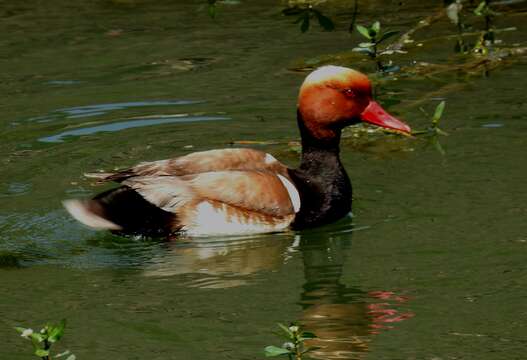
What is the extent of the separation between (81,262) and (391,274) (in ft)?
6.25

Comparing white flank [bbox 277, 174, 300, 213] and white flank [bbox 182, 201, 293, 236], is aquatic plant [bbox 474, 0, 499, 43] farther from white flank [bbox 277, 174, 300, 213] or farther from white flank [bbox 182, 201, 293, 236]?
white flank [bbox 182, 201, 293, 236]

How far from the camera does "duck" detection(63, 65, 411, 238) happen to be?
25.7ft

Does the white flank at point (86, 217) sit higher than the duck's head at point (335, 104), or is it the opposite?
the duck's head at point (335, 104)

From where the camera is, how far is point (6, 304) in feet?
21.9

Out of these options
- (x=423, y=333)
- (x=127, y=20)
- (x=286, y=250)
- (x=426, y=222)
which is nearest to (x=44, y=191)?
(x=286, y=250)

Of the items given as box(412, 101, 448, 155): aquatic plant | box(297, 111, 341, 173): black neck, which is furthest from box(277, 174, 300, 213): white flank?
box(412, 101, 448, 155): aquatic plant

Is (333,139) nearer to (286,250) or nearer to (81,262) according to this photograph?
(286,250)

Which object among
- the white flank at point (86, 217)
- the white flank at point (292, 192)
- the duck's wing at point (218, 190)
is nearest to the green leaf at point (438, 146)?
the white flank at point (292, 192)

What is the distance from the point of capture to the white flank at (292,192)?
8.09m

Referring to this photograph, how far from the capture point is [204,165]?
8.02m

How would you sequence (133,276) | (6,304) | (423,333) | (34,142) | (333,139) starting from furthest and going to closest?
(34,142), (333,139), (133,276), (6,304), (423,333)

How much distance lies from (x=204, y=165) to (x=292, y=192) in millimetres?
622

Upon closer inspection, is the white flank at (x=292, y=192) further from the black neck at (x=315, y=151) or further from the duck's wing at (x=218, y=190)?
the black neck at (x=315, y=151)

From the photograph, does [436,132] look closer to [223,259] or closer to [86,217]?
[223,259]
